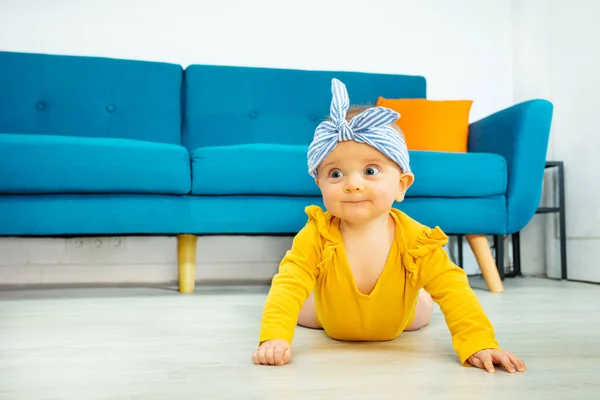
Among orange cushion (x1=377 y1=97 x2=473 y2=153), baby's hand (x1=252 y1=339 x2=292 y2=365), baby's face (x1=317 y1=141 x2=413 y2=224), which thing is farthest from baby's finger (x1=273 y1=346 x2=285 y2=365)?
orange cushion (x1=377 y1=97 x2=473 y2=153)

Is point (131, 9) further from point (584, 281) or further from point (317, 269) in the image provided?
point (584, 281)

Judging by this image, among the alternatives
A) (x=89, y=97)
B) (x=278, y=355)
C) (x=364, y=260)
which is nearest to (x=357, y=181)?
(x=364, y=260)

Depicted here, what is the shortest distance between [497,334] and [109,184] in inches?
45.4

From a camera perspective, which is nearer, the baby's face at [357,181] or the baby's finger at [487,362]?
the baby's finger at [487,362]

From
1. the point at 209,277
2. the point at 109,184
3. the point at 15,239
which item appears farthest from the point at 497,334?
the point at 15,239

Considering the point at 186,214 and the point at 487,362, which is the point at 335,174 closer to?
the point at 487,362

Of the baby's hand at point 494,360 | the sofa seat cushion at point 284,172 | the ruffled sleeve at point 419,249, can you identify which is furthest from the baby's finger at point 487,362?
the sofa seat cushion at point 284,172

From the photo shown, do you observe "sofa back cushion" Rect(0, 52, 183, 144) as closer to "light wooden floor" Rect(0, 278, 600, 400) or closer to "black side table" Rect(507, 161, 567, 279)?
"light wooden floor" Rect(0, 278, 600, 400)

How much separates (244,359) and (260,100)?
1.67 m

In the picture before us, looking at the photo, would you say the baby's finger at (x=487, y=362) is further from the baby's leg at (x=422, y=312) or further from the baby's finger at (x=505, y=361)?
the baby's leg at (x=422, y=312)

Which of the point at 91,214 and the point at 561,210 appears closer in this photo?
the point at 91,214

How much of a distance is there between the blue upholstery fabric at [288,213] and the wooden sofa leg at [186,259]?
0.15 m

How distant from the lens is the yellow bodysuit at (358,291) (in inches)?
33.4

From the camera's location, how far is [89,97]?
221cm
